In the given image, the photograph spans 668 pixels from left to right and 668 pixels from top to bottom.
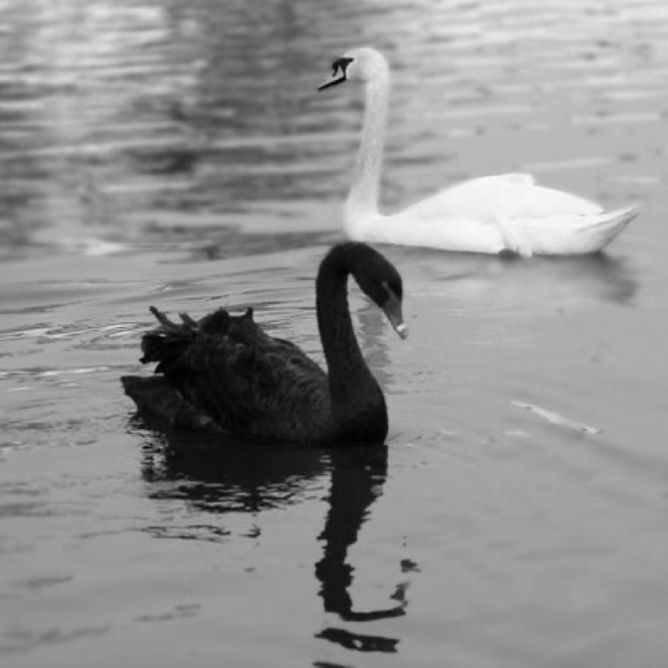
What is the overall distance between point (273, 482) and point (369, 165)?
562 centimetres

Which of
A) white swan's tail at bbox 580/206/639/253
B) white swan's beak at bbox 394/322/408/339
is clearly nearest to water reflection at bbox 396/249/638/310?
white swan's tail at bbox 580/206/639/253

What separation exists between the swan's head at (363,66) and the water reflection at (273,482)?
5.21 metres

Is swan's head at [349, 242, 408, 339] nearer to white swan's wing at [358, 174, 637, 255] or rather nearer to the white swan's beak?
the white swan's beak

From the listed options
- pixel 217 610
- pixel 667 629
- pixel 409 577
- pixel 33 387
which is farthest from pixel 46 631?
pixel 33 387

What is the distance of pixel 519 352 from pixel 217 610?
367cm

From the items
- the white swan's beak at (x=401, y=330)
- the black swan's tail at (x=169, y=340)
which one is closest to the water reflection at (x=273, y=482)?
the black swan's tail at (x=169, y=340)

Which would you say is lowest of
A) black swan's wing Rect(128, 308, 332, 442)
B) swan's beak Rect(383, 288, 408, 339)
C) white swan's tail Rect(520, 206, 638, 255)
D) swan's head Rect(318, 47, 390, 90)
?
black swan's wing Rect(128, 308, 332, 442)

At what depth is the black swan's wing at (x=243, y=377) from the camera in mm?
8469

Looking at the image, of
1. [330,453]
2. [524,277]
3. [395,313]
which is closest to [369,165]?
[524,277]

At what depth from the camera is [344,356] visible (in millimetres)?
8430

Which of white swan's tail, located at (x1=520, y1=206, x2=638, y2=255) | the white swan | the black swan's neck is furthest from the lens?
the white swan

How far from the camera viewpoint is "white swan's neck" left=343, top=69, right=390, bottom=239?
42.8 feet

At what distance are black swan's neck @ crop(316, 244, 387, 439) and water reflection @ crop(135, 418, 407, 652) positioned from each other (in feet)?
0.53

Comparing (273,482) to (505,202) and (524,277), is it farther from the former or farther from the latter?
(505,202)
